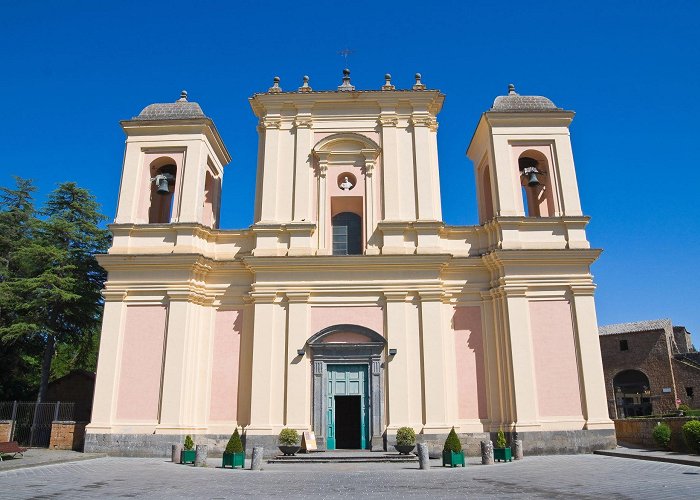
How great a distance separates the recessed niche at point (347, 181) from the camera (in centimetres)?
2167

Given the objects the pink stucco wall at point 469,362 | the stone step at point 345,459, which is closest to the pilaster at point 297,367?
the stone step at point 345,459

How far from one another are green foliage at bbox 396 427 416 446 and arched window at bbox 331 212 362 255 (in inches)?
270

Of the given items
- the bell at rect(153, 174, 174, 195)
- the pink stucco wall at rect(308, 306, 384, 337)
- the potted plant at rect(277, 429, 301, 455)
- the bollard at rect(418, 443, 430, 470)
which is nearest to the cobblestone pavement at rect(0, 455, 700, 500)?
the bollard at rect(418, 443, 430, 470)

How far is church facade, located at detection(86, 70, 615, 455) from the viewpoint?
18.5 m

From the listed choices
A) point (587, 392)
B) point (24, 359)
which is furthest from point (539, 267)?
point (24, 359)

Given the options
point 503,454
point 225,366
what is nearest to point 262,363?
point 225,366

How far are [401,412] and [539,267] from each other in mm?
7153

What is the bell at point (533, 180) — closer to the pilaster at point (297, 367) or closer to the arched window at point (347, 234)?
the arched window at point (347, 234)

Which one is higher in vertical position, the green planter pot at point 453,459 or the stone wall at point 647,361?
the stone wall at point 647,361

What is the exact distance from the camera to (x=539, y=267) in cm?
1983

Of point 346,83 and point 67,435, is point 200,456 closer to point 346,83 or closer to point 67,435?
point 67,435

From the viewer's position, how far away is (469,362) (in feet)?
64.6

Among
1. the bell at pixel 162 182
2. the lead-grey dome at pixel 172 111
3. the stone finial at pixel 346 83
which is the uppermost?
the stone finial at pixel 346 83

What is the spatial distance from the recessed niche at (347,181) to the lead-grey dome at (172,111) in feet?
20.1
